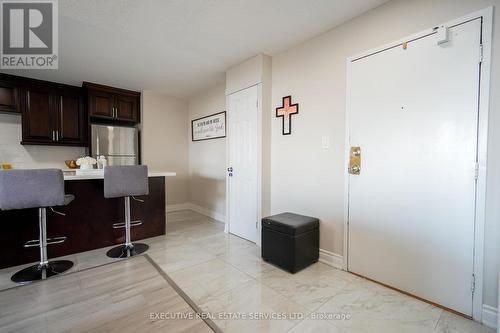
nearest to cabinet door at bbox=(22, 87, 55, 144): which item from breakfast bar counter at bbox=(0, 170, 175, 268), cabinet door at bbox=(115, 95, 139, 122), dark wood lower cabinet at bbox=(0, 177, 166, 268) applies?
cabinet door at bbox=(115, 95, 139, 122)

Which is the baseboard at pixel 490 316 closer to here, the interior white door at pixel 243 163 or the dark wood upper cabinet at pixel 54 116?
the interior white door at pixel 243 163

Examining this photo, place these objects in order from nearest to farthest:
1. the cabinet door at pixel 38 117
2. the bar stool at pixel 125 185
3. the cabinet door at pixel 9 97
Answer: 1. the bar stool at pixel 125 185
2. the cabinet door at pixel 9 97
3. the cabinet door at pixel 38 117

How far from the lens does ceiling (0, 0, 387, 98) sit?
2.01m

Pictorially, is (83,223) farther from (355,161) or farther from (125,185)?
(355,161)

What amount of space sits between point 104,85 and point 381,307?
5.07 meters

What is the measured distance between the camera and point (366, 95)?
2.09 m

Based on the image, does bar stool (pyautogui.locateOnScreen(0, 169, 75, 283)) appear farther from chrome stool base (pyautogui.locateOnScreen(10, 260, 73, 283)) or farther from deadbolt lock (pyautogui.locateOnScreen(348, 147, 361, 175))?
deadbolt lock (pyautogui.locateOnScreen(348, 147, 361, 175))

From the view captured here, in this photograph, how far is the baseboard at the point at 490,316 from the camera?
1483mm

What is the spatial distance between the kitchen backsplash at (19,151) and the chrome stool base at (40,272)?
98.1 inches

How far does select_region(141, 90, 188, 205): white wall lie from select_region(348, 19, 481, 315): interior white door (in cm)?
381

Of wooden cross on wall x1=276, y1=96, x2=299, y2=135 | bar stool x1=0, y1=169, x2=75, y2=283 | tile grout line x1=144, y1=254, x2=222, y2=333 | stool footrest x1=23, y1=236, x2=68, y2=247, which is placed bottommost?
tile grout line x1=144, y1=254, x2=222, y2=333

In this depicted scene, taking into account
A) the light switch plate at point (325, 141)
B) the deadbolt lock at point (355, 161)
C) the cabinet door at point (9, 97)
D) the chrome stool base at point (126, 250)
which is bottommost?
the chrome stool base at point (126, 250)

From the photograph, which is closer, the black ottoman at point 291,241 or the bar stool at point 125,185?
the black ottoman at point 291,241

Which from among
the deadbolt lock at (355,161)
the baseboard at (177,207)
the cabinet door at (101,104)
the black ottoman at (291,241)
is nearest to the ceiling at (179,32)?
the cabinet door at (101,104)
